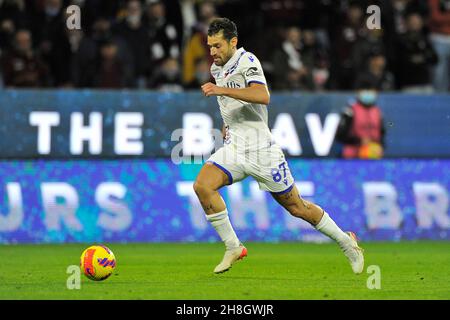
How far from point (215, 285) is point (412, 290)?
175 cm

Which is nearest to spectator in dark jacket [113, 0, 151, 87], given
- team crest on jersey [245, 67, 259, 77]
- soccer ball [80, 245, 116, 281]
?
team crest on jersey [245, 67, 259, 77]

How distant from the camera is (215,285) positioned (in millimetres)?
10141

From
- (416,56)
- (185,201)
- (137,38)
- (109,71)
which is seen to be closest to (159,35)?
(137,38)

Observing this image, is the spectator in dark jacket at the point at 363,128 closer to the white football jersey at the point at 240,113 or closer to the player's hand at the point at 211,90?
the white football jersey at the point at 240,113

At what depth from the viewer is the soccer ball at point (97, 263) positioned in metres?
10.4

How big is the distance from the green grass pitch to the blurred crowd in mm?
2927

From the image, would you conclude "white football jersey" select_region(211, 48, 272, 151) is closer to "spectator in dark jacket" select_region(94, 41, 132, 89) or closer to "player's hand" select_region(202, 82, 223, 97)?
"player's hand" select_region(202, 82, 223, 97)

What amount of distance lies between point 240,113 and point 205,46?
23.1ft

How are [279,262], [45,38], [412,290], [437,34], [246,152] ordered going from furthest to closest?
1. [437,34]
2. [45,38]
3. [279,262]
4. [246,152]
5. [412,290]

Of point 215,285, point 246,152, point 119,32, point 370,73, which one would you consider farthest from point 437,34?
point 215,285

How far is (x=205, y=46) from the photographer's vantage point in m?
17.9

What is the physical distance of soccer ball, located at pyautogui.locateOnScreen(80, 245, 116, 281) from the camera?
10.4m

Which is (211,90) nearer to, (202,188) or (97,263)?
(202,188)

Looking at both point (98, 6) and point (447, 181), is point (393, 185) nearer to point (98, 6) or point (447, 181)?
point (447, 181)
